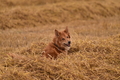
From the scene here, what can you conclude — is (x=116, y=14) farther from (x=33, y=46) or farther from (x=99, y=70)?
(x=99, y=70)

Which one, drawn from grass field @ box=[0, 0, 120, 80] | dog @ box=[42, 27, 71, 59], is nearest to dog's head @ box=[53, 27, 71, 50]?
dog @ box=[42, 27, 71, 59]

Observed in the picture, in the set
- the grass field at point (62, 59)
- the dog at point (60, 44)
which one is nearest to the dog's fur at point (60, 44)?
the dog at point (60, 44)

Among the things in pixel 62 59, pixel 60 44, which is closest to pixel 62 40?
pixel 60 44

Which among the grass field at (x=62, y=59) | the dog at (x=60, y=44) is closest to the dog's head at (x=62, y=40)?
the dog at (x=60, y=44)

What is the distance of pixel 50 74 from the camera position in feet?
15.0

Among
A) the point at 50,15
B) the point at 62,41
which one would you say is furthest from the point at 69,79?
the point at 50,15

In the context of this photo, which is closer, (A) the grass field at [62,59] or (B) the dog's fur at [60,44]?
(A) the grass field at [62,59]

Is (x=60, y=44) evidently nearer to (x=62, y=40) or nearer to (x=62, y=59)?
(x=62, y=40)

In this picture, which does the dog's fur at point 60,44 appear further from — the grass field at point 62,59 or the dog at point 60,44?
the grass field at point 62,59

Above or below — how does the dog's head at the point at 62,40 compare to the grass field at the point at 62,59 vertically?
above

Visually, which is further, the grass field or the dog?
the dog

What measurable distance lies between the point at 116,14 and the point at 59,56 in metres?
12.0

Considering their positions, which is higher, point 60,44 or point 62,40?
point 62,40

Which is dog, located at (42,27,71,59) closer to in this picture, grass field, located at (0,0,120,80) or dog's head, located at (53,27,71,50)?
dog's head, located at (53,27,71,50)
